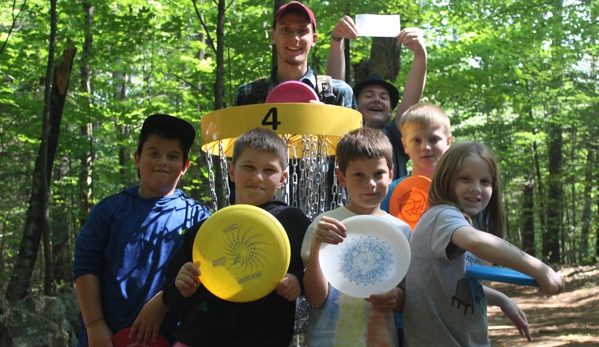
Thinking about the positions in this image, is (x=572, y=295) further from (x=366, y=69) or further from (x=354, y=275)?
(x=354, y=275)

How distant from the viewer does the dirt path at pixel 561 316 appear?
770 cm

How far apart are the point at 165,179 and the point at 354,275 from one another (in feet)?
3.71

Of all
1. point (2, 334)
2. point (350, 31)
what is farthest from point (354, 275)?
point (2, 334)

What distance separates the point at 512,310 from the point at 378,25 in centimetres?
174

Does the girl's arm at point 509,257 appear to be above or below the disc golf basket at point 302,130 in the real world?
below

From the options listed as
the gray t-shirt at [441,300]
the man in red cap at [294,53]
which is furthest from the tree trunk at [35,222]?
the gray t-shirt at [441,300]

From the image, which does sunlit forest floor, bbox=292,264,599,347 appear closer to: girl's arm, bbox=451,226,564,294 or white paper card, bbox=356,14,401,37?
white paper card, bbox=356,14,401,37

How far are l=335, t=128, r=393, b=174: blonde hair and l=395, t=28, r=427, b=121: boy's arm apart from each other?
3.28ft

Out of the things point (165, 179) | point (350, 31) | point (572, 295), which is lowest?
point (572, 295)

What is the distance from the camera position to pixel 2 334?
172 inches

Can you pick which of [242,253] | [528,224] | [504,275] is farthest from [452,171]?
[528,224]

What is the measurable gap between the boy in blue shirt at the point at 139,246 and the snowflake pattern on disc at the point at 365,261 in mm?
872

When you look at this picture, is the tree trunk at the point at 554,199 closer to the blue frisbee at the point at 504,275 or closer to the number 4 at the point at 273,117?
the number 4 at the point at 273,117

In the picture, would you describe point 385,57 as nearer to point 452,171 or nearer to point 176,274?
point 452,171
